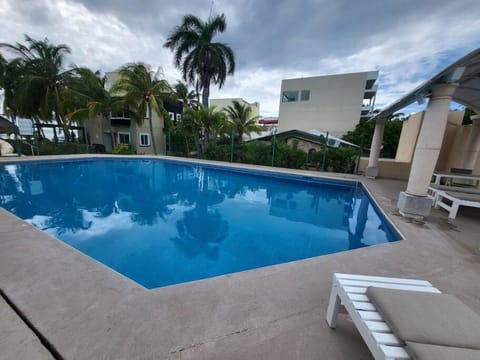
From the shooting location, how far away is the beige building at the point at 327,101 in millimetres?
19500

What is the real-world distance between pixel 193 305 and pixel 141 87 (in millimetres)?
16129

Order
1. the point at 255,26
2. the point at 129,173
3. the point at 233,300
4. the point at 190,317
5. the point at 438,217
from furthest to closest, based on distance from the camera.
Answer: the point at 129,173 < the point at 255,26 < the point at 438,217 < the point at 233,300 < the point at 190,317

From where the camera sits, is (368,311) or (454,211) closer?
(368,311)

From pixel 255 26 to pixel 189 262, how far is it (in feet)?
36.2

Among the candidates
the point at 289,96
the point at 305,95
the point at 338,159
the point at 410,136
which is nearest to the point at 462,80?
the point at 410,136

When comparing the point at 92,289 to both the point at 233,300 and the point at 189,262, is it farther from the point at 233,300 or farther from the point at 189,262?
the point at 189,262

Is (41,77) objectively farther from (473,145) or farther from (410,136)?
(473,145)

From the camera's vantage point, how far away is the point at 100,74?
1688cm

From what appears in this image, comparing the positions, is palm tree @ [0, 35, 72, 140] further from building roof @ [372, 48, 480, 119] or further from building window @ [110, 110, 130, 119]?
building roof @ [372, 48, 480, 119]

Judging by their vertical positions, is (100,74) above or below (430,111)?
above

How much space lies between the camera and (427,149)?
3.96m

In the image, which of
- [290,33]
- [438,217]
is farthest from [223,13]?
[438,217]

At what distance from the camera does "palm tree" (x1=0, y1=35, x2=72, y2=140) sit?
48.5ft

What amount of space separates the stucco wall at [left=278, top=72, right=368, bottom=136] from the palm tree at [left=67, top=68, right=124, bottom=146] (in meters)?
16.3
